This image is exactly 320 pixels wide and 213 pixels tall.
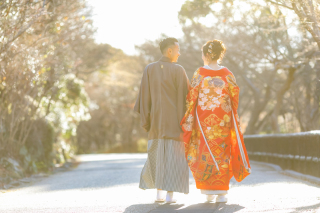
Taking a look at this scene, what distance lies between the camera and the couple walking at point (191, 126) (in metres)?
5.88

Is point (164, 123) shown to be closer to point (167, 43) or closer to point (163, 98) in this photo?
point (163, 98)

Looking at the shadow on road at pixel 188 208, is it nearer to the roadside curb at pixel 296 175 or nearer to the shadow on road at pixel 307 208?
the shadow on road at pixel 307 208

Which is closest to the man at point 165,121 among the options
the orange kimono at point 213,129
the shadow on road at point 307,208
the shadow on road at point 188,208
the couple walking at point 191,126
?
the couple walking at point 191,126

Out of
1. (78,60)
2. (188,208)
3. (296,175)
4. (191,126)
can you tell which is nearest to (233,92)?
(191,126)

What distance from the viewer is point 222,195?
579 centimetres

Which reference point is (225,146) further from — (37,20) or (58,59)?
(58,59)

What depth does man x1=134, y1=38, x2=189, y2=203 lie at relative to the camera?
5.85m

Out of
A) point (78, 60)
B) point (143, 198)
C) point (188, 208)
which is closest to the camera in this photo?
point (188, 208)

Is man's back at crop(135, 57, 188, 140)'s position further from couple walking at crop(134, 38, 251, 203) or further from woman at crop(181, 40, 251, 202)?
woman at crop(181, 40, 251, 202)

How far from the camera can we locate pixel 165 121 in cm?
596

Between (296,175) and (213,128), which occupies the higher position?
(213,128)

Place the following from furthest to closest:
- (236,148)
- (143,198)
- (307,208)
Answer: (143,198) < (236,148) < (307,208)

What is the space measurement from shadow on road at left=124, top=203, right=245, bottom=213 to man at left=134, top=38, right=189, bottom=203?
0.27 m

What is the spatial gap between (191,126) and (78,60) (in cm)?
1000
